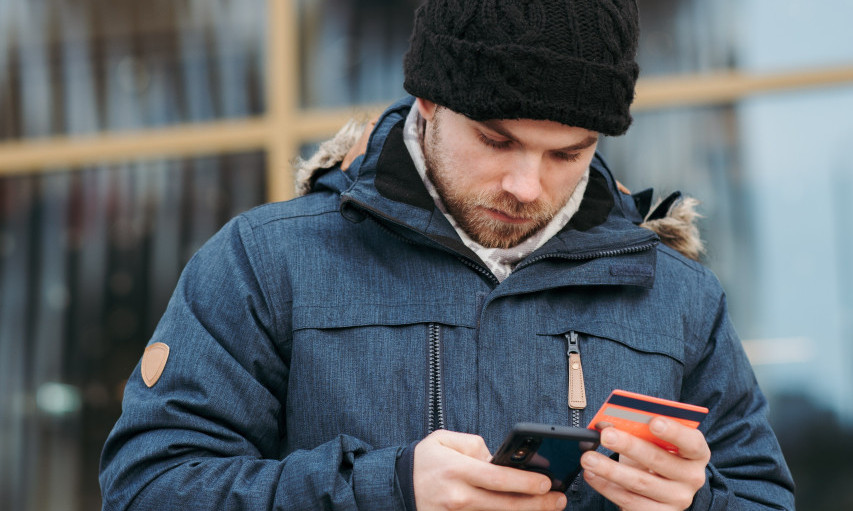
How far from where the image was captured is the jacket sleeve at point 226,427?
63.4 inches

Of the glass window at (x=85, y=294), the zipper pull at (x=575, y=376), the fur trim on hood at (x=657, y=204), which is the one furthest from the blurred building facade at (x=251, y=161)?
the zipper pull at (x=575, y=376)

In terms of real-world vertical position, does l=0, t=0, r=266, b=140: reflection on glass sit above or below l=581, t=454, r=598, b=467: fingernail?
above

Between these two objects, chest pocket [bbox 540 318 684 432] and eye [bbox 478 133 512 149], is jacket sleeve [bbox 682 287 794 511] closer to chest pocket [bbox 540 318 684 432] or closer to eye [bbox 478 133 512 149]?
chest pocket [bbox 540 318 684 432]

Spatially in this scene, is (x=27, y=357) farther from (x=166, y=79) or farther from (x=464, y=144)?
(x=464, y=144)

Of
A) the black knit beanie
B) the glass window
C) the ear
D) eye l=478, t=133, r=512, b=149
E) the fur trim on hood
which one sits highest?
the black knit beanie

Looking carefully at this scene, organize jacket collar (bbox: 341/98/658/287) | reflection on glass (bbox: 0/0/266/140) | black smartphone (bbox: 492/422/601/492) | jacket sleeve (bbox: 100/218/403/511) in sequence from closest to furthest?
black smartphone (bbox: 492/422/601/492) → jacket sleeve (bbox: 100/218/403/511) → jacket collar (bbox: 341/98/658/287) → reflection on glass (bbox: 0/0/266/140)

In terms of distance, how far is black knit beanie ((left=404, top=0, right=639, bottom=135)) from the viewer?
5.93 ft

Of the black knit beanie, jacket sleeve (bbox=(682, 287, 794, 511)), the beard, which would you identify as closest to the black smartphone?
jacket sleeve (bbox=(682, 287, 794, 511))

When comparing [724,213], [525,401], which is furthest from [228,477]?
[724,213]

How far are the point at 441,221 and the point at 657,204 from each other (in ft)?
1.89

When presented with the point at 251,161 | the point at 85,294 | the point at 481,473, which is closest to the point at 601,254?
the point at 481,473

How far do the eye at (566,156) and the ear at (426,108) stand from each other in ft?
0.88

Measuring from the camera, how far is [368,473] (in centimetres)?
160

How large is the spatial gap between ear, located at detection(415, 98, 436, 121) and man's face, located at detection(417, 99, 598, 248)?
0.21ft
